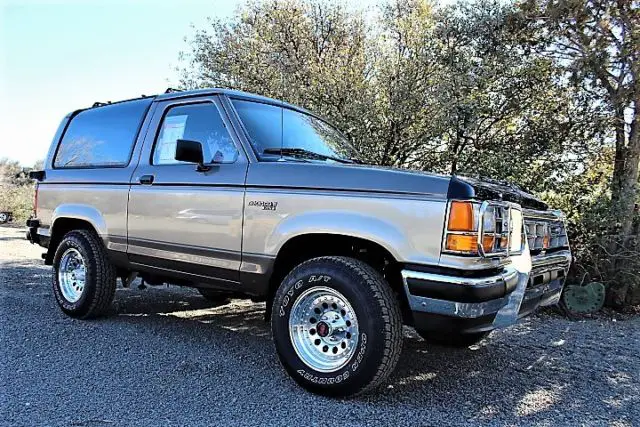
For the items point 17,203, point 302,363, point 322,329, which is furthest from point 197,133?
point 17,203

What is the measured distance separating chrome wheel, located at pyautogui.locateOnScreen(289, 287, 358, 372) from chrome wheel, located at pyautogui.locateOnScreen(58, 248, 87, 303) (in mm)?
2775

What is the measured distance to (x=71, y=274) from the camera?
528cm

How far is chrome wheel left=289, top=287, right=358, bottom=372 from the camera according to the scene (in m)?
3.33

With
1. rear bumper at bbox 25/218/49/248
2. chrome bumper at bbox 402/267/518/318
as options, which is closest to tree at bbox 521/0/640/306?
chrome bumper at bbox 402/267/518/318

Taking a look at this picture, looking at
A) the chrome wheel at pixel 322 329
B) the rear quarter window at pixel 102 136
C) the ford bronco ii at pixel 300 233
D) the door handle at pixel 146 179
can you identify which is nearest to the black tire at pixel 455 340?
the ford bronco ii at pixel 300 233

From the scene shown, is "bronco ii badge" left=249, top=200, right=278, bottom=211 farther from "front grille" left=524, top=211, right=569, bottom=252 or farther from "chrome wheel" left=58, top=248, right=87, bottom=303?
"chrome wheel" left=58, top=248, right=87, bottom=303

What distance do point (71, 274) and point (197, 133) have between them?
2.20 meters

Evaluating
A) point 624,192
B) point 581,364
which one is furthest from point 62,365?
point 624,192

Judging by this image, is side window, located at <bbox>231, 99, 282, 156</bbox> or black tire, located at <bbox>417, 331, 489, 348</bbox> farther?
black tire, located at <bbox>417, 331, 489, 348</bbox>

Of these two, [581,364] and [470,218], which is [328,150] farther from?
[581,364]

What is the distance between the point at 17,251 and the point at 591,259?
1109 cm

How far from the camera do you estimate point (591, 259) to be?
22.5ft

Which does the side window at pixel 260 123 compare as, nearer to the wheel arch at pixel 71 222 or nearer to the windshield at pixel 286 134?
the windshield at pixel 286 134

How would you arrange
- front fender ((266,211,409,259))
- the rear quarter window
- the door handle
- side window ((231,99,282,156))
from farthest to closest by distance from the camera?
the rear quarter window, the door handle, side window ((231,99,282,156)), front fender ((266,211,409,259))
